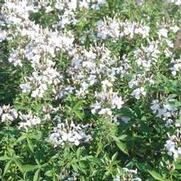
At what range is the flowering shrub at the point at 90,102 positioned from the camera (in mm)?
4672

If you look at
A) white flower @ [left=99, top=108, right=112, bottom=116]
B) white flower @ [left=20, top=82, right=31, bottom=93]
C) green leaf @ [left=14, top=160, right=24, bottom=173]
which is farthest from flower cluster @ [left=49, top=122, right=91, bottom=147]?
white flower @ [left=20, top=82, right=31, bottom=93]

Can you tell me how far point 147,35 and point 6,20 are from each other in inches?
55.8

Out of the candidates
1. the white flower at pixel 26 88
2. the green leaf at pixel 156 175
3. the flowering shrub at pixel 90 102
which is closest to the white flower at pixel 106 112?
the flowering shrub at pixel 90 102

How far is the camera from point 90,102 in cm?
525

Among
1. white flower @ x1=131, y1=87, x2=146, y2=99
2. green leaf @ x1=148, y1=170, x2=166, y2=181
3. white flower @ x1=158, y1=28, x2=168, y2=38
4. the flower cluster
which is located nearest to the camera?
green leaf @ x1=148, y1=170, x2=166, y2=181

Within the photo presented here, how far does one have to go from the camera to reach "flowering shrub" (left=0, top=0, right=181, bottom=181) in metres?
4.67

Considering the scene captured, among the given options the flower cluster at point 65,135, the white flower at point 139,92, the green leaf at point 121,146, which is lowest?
the green leaf at point 121,146

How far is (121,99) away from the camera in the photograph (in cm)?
495

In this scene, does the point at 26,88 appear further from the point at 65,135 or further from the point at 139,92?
the point at 139,92

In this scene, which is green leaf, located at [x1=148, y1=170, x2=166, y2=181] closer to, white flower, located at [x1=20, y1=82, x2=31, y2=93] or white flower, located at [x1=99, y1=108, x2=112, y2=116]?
white flower, located at [x1=99, y1=108, x2=112, y2=116]

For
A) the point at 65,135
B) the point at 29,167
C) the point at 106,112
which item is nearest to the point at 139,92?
the point at 106,112

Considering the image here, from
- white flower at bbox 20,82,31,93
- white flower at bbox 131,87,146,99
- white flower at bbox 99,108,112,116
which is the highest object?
white flower at bbox 131,87,146,99

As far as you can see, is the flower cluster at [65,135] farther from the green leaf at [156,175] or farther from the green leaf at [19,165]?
the green leaf at [156,175]

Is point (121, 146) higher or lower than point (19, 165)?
higher
